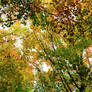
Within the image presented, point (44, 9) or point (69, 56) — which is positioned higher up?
point (44, 9)

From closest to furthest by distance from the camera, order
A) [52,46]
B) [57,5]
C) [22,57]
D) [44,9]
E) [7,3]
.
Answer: [7,3]
[44,9]
[57,5]
[52,46]
[22,57]

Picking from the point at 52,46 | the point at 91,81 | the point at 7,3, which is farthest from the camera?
the point at 52,46

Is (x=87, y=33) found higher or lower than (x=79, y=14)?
lower

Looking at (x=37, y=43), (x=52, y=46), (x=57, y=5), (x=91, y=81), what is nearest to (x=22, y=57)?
(x=37, y=43)

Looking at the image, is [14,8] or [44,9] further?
[44,9]

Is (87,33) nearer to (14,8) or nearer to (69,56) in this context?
(69,56)

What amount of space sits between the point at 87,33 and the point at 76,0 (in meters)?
1.44

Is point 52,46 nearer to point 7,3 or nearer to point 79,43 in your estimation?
point 79,43

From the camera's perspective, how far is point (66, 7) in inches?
190

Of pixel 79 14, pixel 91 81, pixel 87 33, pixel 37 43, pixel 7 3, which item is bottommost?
pixel 91 81

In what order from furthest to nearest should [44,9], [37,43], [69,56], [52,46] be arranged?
1. [37,43]
2. [52,46]
3. [69,56]
4. [44,9]

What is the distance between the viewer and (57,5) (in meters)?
5.04

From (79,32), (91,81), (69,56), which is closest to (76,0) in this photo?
(79,32)

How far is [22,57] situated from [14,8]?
7.60 meters
